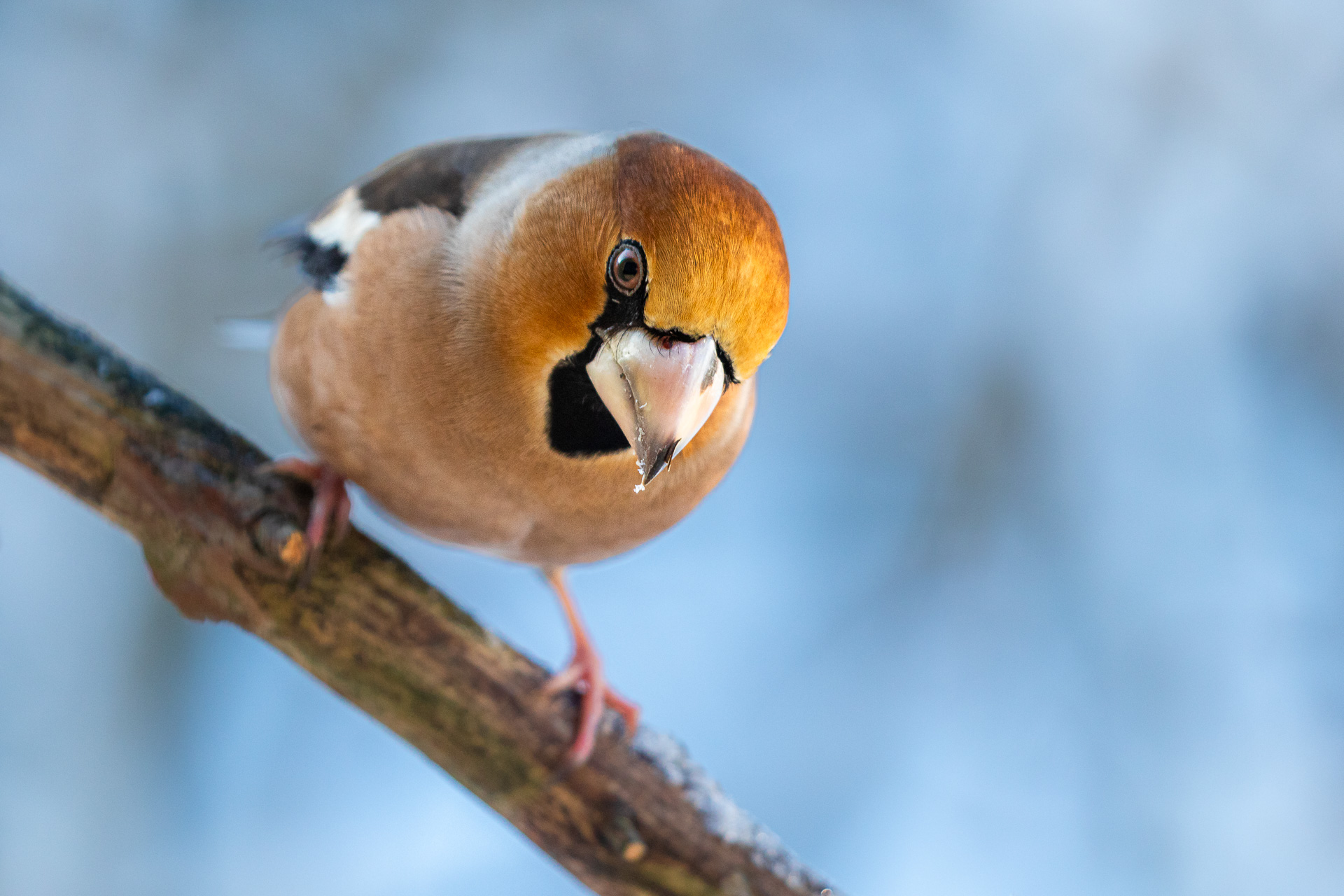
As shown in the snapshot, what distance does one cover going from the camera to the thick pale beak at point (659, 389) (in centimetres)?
96

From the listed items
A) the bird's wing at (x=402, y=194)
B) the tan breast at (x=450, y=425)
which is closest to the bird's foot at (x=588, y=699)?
the tan breast at (x=450, y=425)

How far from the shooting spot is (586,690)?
4.77 ft

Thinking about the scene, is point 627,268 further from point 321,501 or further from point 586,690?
point 586,690

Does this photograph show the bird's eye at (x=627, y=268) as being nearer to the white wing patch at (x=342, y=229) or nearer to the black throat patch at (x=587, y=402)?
the black throat patch at (x=587, y=402)

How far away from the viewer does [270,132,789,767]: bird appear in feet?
3.18

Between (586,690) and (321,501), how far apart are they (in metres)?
0.45

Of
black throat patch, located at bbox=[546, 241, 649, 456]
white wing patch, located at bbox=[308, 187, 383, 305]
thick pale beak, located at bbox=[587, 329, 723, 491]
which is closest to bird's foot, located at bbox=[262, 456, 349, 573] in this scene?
white wing patch, located at bbox=[308, 187, 383, 305]

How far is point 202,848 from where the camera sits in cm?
235

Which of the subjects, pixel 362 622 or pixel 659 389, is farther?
pixel 362 622

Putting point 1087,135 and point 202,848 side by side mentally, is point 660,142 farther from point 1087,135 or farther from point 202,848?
point 202,848

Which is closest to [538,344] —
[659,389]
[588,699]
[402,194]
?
[659,389]

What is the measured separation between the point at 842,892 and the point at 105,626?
6.52 feet

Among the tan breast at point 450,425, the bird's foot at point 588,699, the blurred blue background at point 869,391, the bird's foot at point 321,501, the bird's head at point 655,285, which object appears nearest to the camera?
the bird's head at point 655,285

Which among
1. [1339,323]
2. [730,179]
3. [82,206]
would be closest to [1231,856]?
[1339,323]
